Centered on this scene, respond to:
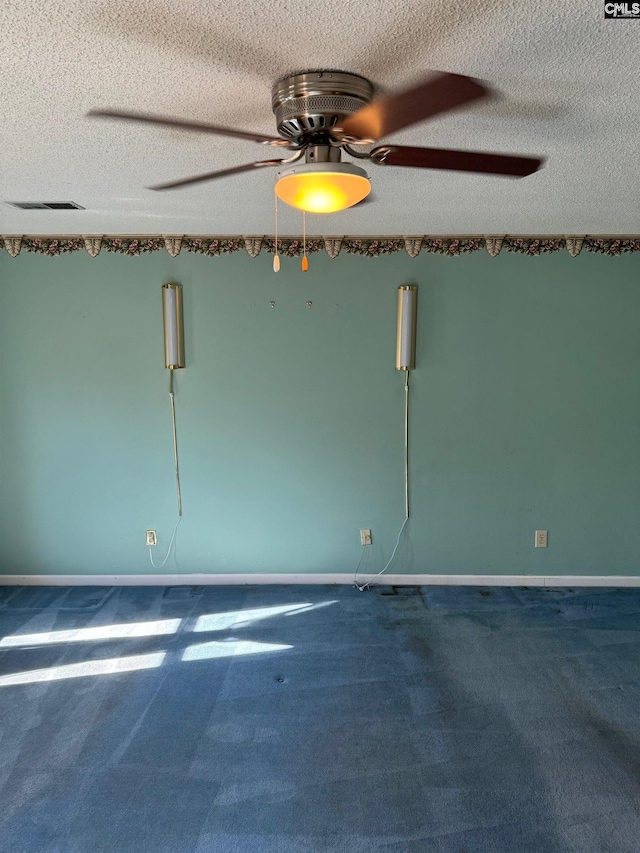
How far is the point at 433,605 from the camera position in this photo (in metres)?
3.75

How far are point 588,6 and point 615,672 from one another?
2841 mm

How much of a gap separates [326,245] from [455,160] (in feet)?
7.30

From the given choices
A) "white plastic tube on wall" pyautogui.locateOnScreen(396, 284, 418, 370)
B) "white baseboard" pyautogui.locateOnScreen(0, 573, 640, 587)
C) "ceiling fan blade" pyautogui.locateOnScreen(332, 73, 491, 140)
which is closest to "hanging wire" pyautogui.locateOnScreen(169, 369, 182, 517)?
"white baseboard" pyautogui.locateOnScreen(0, 573, 640, 587)

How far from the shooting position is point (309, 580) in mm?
4094

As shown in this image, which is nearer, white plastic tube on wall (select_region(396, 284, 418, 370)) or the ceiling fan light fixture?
the ceiling fan light fixture

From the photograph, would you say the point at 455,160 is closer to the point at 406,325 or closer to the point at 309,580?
the point at 406,325

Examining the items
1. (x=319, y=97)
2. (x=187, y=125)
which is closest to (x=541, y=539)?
(x=319, y=97)

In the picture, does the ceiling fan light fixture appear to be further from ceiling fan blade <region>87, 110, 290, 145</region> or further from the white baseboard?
the white baseboard

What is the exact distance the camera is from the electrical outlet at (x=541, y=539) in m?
4.05

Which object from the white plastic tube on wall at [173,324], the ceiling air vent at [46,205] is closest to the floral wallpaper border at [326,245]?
the white plastic tube on wall at [173,324]

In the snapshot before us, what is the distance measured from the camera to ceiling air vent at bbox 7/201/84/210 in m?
3.03

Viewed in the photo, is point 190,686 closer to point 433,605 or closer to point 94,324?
point 433,605

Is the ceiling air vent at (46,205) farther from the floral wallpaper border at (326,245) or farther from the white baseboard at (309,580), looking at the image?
the white baseboard at (309,580)

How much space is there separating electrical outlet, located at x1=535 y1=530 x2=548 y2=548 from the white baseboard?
0.70ft
